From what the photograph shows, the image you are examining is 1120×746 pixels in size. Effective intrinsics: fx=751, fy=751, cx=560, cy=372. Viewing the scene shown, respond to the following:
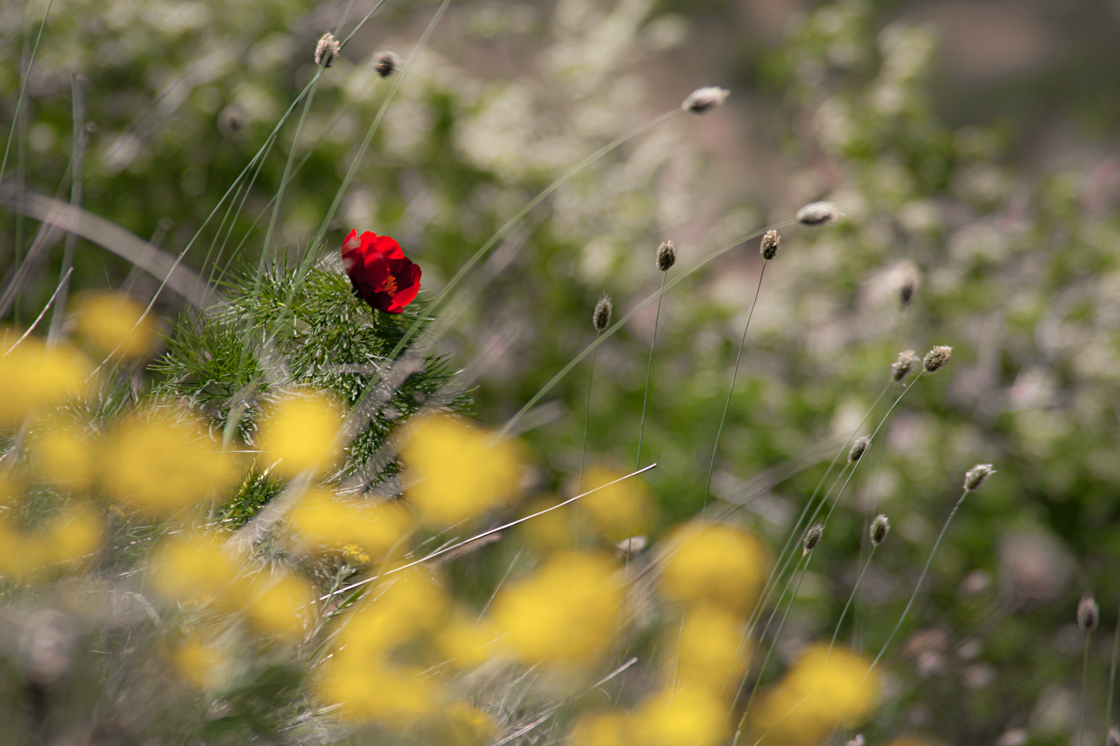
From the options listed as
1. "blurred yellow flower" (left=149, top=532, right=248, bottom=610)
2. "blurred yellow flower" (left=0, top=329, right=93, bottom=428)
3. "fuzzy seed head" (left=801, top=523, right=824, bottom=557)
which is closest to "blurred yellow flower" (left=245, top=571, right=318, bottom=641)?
"blurred yellow flower" (left=149, top=532, right=248, bottom=610)

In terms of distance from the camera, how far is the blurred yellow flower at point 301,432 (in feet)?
2.54

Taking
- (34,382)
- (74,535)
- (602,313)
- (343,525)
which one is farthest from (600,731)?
(34,382)

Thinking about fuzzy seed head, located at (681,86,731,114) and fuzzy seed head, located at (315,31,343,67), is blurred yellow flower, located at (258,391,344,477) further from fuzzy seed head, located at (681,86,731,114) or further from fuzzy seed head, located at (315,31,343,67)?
fuzzy seed head, located at (681,86,731,114)

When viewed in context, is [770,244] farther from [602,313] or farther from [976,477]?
[976,477]

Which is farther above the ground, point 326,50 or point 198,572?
point 326,50

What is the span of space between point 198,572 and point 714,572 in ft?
2.61

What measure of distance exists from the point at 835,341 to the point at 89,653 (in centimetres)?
205

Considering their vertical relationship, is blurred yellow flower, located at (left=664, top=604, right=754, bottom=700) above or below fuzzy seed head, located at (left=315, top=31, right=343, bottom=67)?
below

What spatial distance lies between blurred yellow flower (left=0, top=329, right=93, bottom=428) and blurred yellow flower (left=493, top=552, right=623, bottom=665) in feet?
1.80

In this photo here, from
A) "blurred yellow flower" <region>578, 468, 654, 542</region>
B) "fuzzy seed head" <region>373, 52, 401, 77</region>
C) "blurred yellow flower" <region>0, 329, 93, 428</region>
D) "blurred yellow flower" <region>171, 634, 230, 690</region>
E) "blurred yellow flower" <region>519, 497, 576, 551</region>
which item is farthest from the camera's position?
"blurred yellow flower" <region>578, 468, 654, 542</region>

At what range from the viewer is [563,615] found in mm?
868

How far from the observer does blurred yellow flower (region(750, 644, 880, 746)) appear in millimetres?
942

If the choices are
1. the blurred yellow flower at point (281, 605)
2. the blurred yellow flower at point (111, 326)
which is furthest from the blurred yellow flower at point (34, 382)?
the blurred yellow flower at point (281, 605)

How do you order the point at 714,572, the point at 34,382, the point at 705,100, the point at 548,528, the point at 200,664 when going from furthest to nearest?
the point at 548,528 < the point at 714,572 < the point at 705,100 < the point at 34,382 < the point at 200,664
